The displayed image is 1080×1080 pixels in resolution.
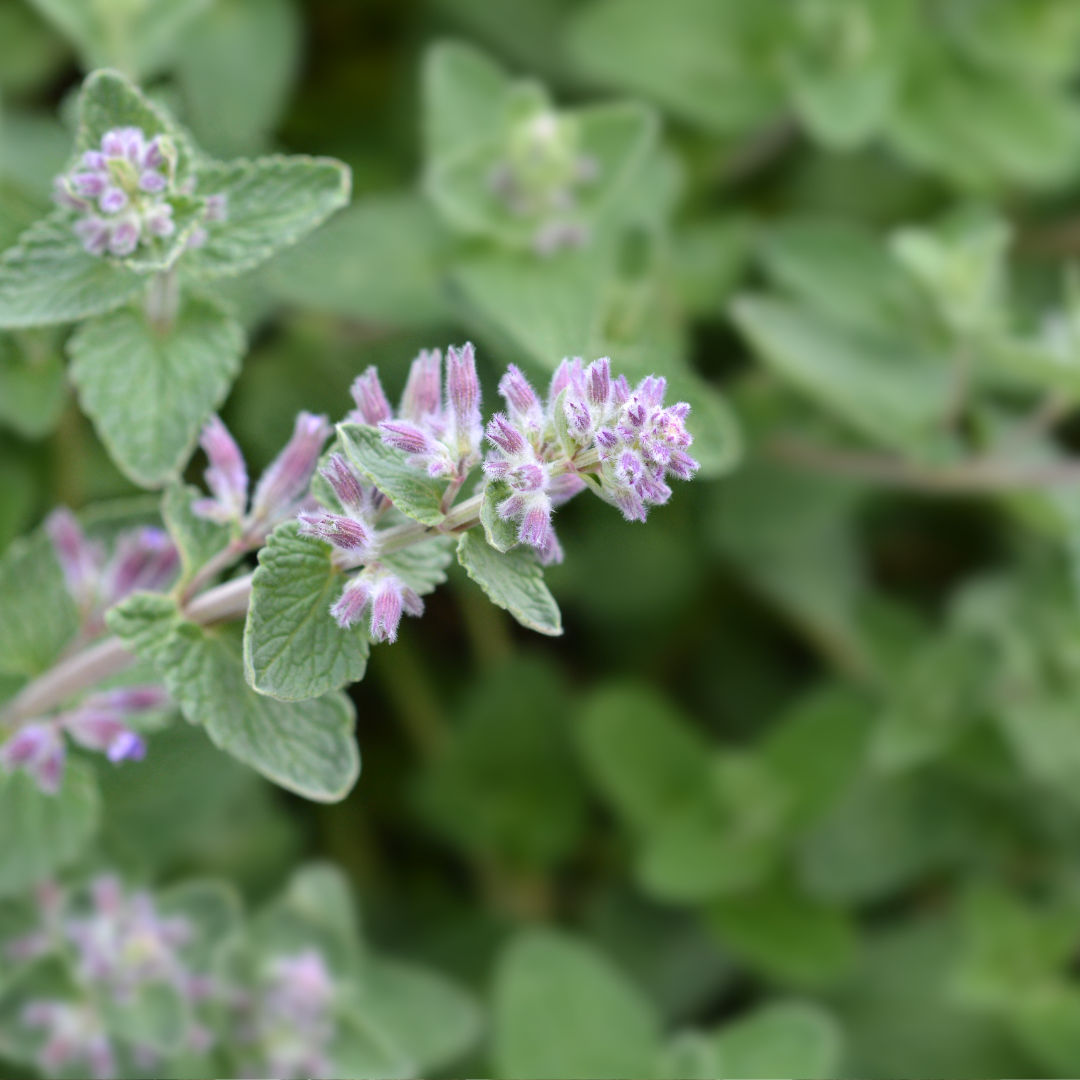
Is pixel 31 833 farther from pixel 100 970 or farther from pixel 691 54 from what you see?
pixel 691 54

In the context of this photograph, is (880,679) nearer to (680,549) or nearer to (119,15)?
(680,549)

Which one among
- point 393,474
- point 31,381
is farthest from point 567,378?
point 31,381

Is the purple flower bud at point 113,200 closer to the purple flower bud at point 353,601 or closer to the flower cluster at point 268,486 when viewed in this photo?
the flower cluster at point 268,486

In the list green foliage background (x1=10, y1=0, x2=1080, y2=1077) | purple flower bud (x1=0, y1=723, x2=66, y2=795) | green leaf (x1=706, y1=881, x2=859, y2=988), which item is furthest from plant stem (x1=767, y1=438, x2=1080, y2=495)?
purple flower bud (x1=0, y1=723, x2=66, y2=795)

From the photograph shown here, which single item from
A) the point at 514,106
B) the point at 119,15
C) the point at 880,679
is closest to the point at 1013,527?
the point at 880,679

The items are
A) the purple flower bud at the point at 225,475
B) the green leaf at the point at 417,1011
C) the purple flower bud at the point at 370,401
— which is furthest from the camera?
the green leaf at the point at 417,1011

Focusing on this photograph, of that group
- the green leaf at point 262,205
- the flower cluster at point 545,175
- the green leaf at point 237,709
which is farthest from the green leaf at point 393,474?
the flower cluster at point 545,175

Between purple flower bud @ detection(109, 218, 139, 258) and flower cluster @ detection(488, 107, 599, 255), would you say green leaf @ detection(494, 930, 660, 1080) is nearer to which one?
flower cluster @ detection(488, 107, 599, 255)
